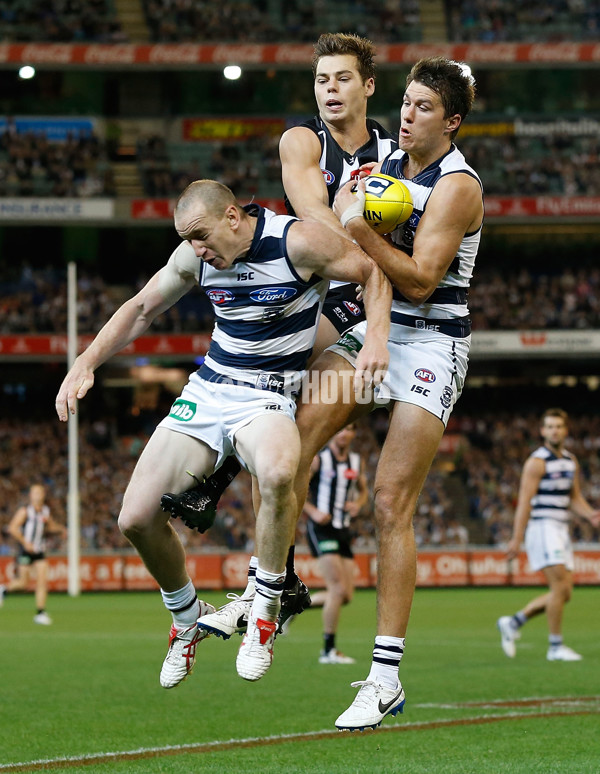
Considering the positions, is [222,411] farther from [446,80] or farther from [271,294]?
[446,80]

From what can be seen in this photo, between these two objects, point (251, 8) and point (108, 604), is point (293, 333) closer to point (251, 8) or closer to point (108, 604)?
point (108, 604)

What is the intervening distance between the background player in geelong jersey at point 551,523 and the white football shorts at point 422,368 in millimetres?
7460

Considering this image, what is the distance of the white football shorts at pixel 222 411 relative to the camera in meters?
6.37

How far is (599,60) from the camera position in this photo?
118ft

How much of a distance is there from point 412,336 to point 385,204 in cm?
82

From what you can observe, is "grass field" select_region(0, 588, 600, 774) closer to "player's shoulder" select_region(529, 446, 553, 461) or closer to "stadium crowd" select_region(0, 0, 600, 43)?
"player's shoulder" select_region(529, 446, 553, 461)

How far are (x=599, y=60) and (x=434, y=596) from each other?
708 inches

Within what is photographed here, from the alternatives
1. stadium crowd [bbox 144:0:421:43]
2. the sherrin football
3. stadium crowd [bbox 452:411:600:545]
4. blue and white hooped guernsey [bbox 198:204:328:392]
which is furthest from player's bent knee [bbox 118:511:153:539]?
stadium crowd [bbox 144:0:421:43]

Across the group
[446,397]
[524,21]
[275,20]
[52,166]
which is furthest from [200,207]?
[524,21]

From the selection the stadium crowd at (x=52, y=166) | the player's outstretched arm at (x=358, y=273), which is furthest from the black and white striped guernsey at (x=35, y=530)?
the stadium crowd at (x=52, y=166)

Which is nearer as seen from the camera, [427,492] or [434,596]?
[434,596]

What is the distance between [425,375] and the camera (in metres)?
6.41

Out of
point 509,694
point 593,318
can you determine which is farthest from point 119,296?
point 509,694

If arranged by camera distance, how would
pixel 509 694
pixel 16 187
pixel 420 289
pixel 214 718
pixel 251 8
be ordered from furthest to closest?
pixel 251 8
pixel 16 187
pixel 509 694
pixel 214 718
pixel 420 289
